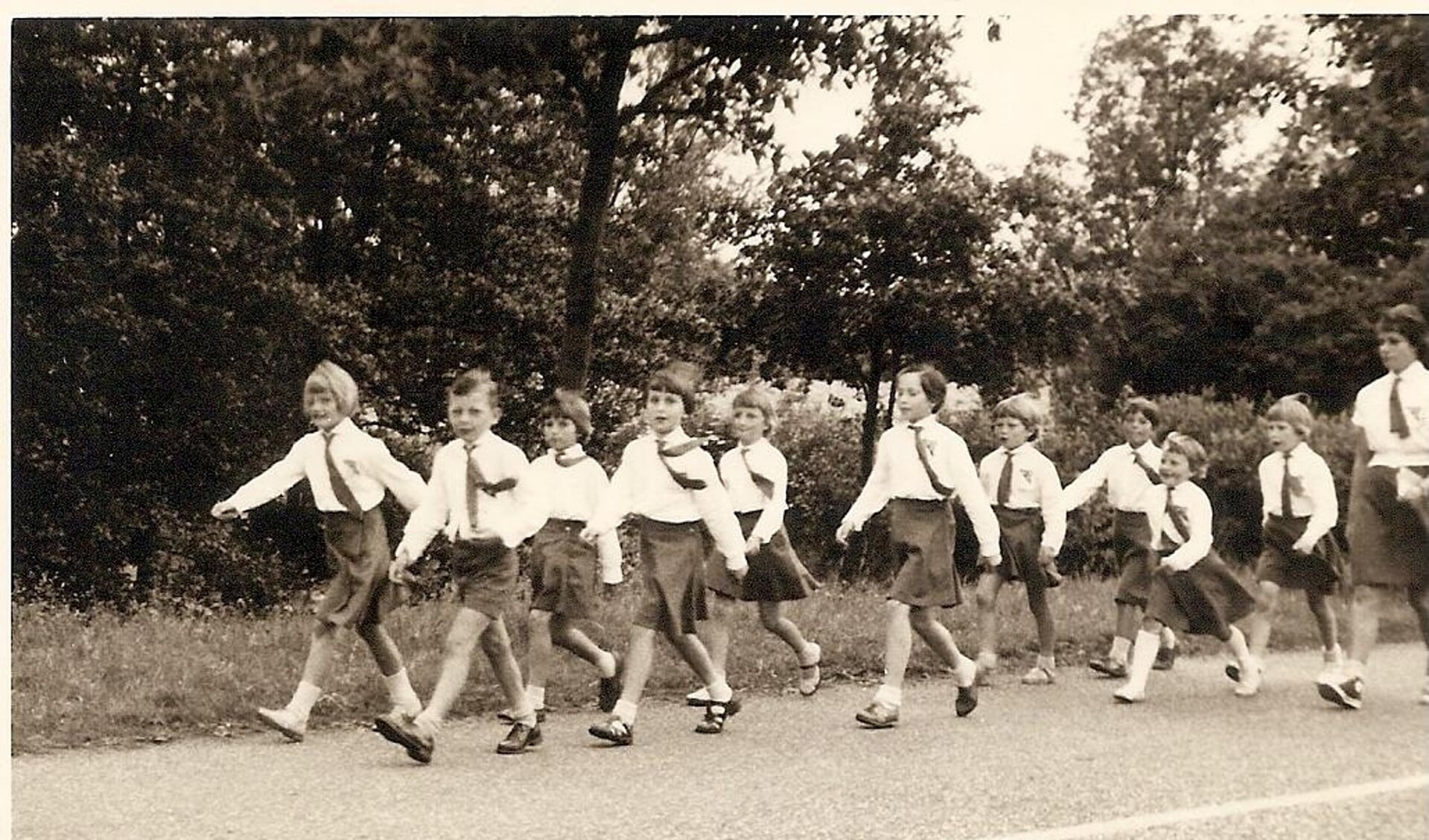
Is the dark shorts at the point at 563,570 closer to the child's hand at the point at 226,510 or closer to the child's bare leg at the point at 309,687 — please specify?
the child's bare leg at the point at 309,687

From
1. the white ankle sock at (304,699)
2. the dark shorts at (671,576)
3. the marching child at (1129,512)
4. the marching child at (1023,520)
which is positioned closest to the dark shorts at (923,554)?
the dark shorts at (671,576)

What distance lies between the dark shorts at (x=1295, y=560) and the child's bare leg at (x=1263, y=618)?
0.04m

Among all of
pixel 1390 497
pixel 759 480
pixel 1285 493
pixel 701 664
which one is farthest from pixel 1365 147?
pixel 701 664

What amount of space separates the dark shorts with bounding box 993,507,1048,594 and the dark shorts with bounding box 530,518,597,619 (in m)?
2.36

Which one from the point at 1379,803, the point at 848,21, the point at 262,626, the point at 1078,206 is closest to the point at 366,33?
the point at 848,21

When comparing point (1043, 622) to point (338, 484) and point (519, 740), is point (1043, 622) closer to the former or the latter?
point (519, 740)

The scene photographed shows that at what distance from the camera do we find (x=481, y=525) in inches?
218

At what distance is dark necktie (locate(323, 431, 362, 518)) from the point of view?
220 inches

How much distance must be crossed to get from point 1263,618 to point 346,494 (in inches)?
172

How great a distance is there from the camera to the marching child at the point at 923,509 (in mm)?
6156

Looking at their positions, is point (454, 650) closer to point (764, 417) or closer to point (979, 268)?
point (764, 417)

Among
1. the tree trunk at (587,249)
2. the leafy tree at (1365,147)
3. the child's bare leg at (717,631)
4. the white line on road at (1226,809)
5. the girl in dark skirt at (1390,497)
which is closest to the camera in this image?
the white line on road at (1226,809)

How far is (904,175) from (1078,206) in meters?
0.80

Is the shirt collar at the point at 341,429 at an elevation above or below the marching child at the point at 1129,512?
above
